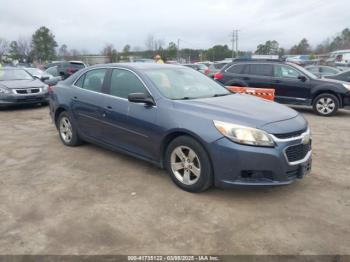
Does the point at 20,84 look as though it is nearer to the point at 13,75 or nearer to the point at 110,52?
the point at 13,75

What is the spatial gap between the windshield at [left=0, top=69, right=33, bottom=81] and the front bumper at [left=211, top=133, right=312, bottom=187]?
32.5 ft

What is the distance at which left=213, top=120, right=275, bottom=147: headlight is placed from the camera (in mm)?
3783

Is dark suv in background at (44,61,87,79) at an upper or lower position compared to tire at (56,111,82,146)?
upper

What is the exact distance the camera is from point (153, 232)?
11.2ft

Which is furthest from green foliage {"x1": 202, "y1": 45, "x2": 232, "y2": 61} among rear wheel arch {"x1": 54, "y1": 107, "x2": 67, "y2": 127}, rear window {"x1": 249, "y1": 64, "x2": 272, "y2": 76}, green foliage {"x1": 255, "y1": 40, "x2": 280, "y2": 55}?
rear wheel arch {"x1": 54, "y1": 107, "x2": 67, "y2": 127}

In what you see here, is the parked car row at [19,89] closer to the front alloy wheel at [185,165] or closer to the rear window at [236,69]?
the rear window at [236,69]

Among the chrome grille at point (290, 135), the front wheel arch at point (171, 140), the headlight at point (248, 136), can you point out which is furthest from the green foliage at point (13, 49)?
the chrome grille at point (290, 135)

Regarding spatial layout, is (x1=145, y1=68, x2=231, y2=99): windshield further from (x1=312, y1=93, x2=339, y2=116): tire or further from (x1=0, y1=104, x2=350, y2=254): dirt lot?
(x1=312, y1=93, x2=339, y2=116): tire

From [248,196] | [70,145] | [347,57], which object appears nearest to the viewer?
[248,196]

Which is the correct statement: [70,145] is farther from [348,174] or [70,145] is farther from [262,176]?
[348,174]

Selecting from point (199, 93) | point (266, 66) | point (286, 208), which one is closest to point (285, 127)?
point (286, 208)

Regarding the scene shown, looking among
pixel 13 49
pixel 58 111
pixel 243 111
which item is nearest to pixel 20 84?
pixel 58 111

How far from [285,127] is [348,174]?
1.71 m

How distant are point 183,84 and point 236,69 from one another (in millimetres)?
7136
